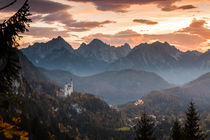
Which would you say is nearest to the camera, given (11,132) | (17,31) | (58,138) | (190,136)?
(11,132)

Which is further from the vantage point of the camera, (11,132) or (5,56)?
(5,56)

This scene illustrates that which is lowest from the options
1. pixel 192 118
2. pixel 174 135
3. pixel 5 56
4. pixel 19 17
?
pixel 174 135

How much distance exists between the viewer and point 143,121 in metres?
46.4

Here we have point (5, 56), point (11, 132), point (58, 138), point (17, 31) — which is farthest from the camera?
point (58, 138)

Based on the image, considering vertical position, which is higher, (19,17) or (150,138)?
(19,17)

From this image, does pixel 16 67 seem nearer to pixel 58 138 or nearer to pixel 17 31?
pixel 17 31

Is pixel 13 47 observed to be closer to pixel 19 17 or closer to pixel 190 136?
pixel 19 17

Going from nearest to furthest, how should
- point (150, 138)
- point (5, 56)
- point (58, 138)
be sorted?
point (5, 56)
point (150, 138)
point (58, 138)

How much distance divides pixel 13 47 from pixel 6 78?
2.38 m

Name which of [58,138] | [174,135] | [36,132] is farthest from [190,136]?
[58,138]

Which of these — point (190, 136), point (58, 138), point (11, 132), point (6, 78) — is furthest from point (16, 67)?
point (58, 138)

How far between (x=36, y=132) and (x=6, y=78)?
440 feet

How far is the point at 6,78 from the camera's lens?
17.3 meters

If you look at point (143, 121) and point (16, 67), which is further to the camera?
point (143, 121)
